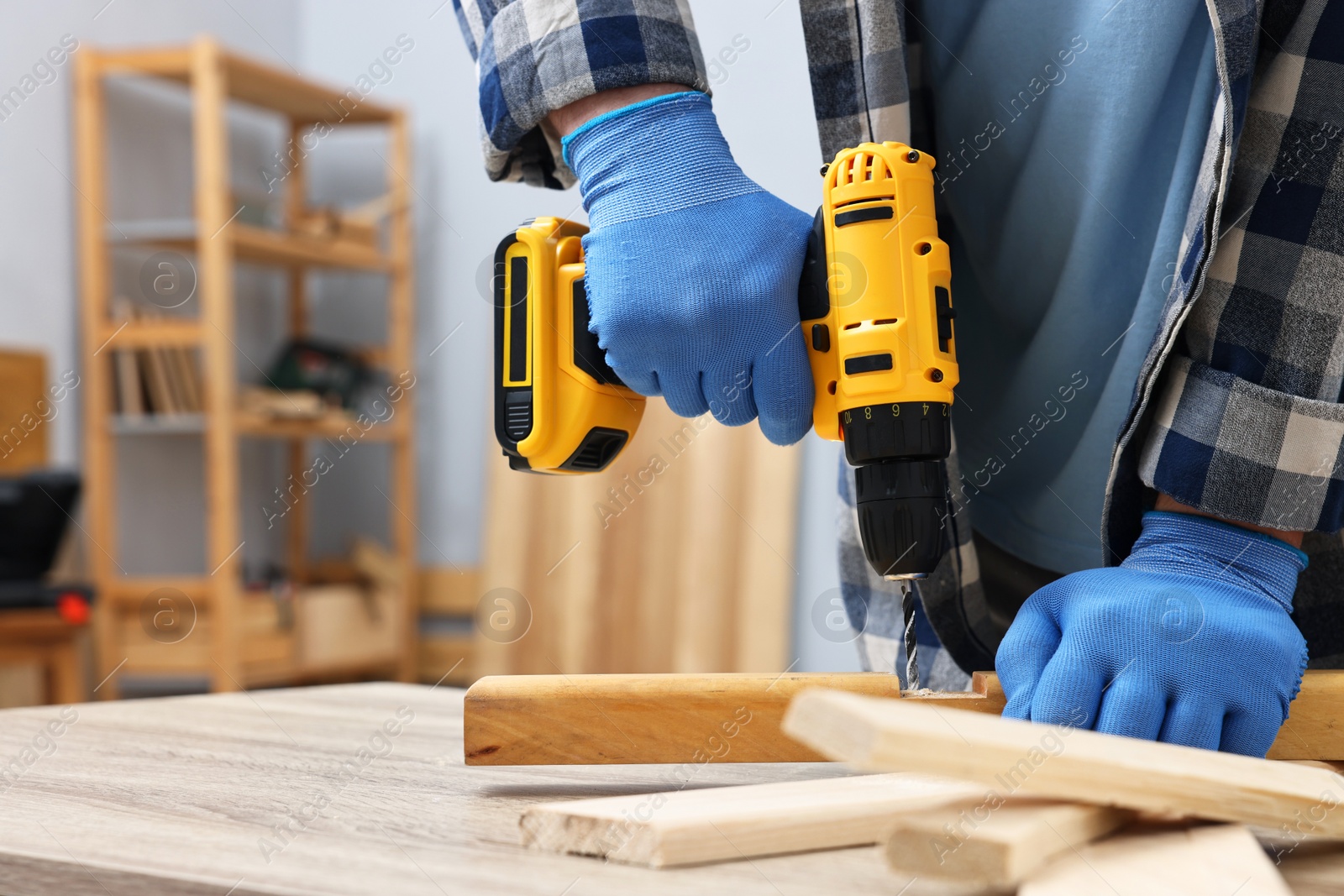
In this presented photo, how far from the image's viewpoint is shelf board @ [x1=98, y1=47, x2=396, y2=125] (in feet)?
8.36

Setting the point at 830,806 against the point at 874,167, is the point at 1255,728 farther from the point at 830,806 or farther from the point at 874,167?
the point at 874,167

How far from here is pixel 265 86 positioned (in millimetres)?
2740

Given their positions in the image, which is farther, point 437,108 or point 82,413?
point 437,108

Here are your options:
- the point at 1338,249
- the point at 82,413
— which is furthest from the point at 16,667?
the point at 1338,249

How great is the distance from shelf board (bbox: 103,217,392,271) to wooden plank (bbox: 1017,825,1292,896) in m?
2.54

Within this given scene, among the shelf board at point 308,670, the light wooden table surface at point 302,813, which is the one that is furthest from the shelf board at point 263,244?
the light wooden table surface at point 302,813

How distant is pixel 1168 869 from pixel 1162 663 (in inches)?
6.7

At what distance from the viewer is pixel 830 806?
0.51m

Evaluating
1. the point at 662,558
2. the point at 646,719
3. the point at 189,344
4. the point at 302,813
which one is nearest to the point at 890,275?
the point at 646,719

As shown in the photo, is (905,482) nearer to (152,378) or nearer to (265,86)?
(152,378)

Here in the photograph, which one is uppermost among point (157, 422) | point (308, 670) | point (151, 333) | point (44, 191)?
point (44, 191)

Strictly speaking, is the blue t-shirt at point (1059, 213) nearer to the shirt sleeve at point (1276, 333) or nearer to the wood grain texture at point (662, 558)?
the shirt sleeve at point (1276, 333)

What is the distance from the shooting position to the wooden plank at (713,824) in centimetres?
47

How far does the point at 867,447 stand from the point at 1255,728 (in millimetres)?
276
